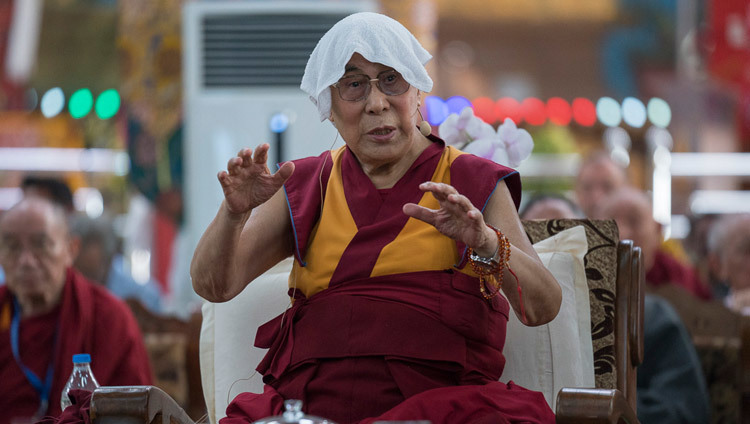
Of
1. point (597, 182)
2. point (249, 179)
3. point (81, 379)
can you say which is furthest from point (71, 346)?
point (597, 182)

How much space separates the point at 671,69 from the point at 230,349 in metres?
8.97

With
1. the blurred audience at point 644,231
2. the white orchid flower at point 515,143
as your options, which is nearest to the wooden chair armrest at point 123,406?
the white orchid flower at point 515,143

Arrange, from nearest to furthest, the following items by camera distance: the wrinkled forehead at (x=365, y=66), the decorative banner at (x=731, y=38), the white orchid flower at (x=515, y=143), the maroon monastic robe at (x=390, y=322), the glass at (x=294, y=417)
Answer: the glass at (x=294, y=417) < the maroon monastic robe at (x=390, y=322) < the wrinkled forehead at (x=365, y=66) < the white orchid flower at (x=515, y=143) < the decorative banner at (x=731, y=38)

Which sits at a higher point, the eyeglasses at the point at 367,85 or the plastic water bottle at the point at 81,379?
the eyeglasses at the point at 367,85

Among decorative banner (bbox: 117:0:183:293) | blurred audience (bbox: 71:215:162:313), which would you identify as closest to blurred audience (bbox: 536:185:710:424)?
blurred audience (bbox: 71:215:162:313)

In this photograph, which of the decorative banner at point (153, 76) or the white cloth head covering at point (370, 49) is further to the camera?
the decorative banner at point (153, 76)

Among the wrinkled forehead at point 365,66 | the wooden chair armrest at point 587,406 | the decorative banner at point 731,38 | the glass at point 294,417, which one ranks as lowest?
the wooden chair armrest at point 587,406

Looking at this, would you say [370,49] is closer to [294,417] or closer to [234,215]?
[234,215]

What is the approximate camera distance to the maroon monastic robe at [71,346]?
337 centimetres

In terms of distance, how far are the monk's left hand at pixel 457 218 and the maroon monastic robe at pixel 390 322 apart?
187 mm

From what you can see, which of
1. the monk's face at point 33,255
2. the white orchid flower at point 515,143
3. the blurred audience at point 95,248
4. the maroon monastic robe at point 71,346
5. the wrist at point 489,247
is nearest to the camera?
the wrist at point 489,247

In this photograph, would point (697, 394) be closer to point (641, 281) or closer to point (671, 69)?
point (641, 281)

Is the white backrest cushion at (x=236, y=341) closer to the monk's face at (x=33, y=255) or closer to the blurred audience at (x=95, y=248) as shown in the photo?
the monk's face at (x=33, y=255)

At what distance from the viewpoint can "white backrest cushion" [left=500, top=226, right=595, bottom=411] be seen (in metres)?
2.36
